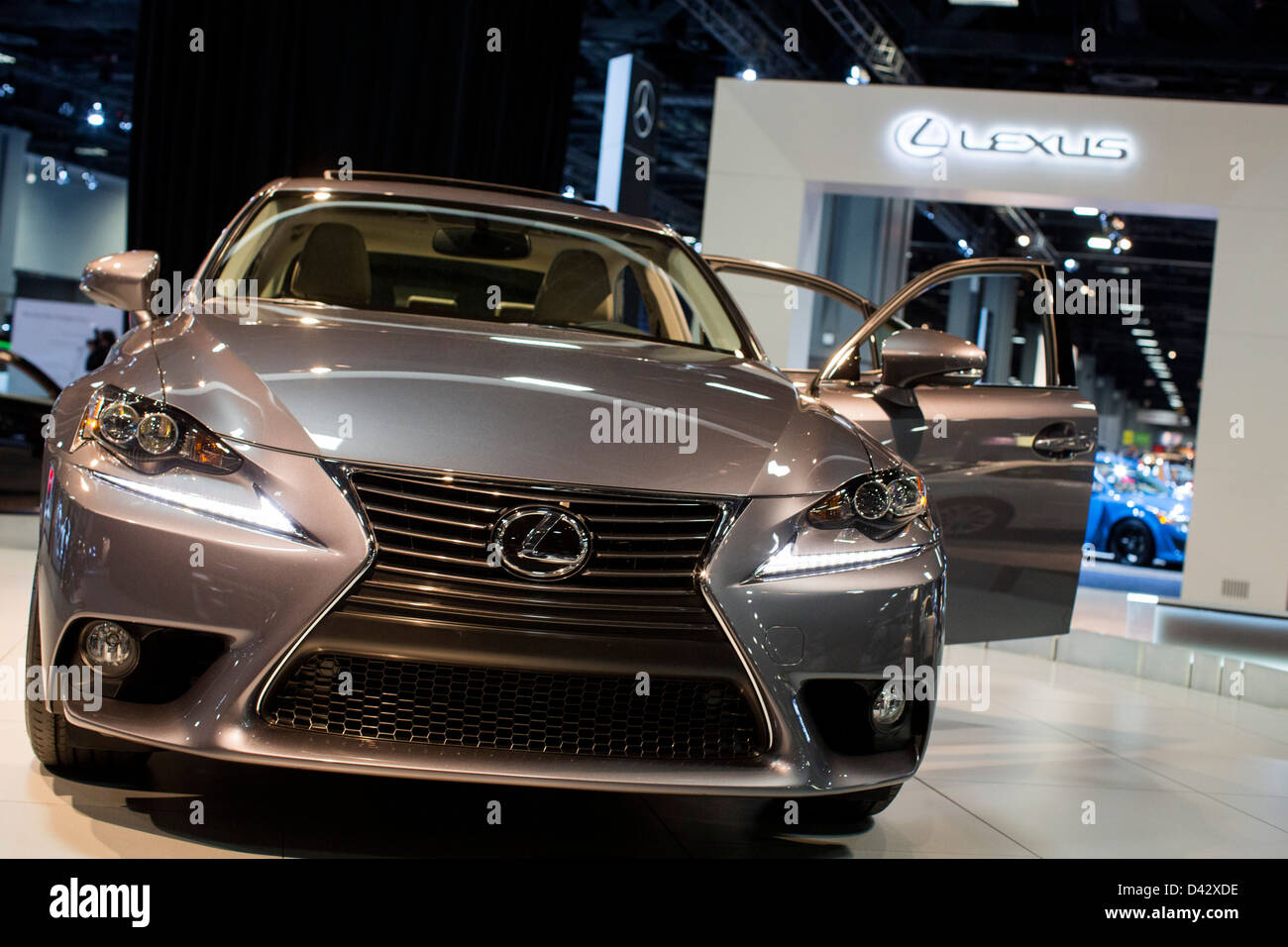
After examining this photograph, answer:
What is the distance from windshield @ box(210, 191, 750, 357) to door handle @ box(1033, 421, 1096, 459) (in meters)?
0.83

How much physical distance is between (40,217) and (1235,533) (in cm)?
2035

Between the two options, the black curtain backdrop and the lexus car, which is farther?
the black curtain backdrop

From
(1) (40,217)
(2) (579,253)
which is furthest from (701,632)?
(1) (40,217)

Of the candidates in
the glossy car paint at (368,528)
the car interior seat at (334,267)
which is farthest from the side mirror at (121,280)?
the glossy car paint at (368,528)

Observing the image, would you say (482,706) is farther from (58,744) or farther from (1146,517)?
(1146,517)

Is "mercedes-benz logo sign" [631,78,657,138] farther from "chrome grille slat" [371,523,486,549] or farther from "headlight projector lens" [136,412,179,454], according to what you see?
"chrome grille slat" [371,523,486,549]

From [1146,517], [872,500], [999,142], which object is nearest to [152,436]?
[872,500]

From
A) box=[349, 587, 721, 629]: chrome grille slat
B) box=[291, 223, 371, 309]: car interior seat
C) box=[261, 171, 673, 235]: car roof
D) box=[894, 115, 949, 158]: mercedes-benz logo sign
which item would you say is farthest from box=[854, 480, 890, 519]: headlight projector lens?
box=[894, 115, 949, 158]: mercedes-benz logo sign

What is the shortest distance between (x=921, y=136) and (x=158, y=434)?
25.2ft

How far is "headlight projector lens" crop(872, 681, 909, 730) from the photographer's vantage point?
230 centimetres

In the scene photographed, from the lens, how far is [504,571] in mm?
2062

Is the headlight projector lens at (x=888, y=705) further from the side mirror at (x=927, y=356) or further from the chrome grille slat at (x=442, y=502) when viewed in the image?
the side mirror at (x=927, y=356)

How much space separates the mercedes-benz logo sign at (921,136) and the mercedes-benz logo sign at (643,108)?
1.70 m

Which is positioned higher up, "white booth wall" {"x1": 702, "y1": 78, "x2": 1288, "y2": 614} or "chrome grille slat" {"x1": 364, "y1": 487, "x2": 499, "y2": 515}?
"white booth wall" {"x1": 702, "y1": 78, "x2": 1288, "y2": 614}
